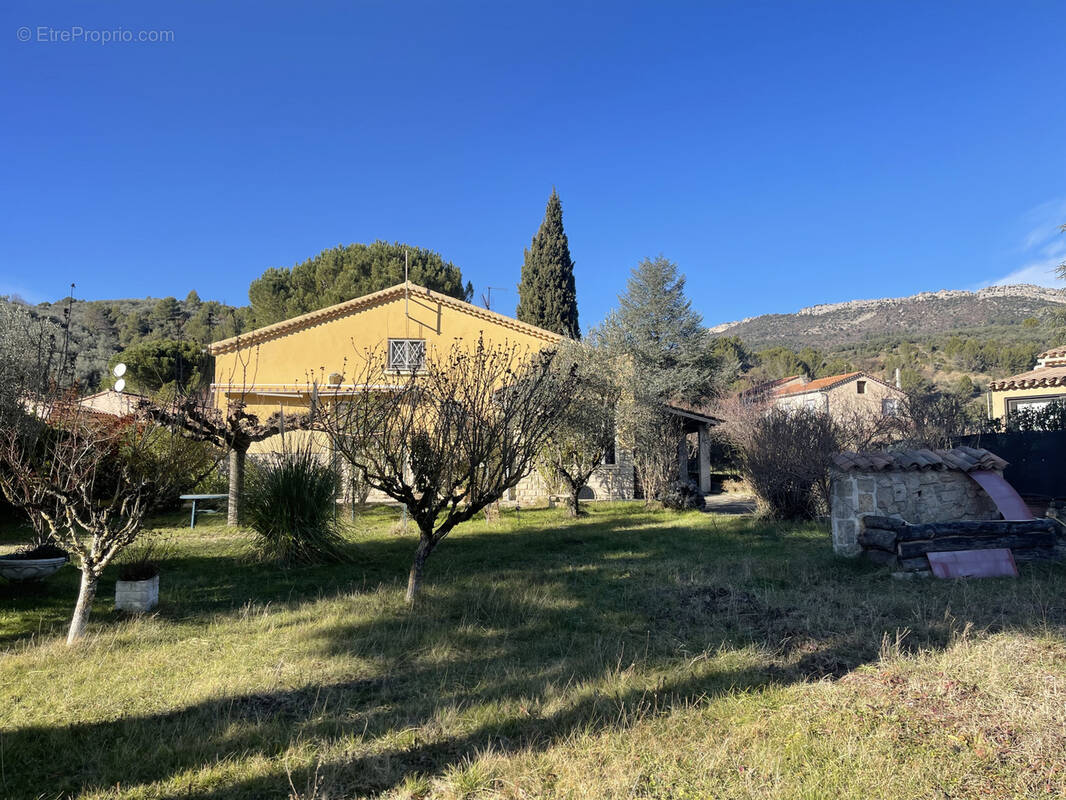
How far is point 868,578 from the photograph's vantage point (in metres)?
6.93

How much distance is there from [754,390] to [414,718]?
29.1 m

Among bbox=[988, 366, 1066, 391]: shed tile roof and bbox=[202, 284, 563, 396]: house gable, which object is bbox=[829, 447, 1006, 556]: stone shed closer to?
bbox=[988, 366, 1066, 391]: shed tile roof

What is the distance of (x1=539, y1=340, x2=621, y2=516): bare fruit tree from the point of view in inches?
569

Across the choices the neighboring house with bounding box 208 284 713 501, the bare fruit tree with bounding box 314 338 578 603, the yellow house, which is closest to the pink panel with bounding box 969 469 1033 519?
the bare fruit tree with bounding box 314 338 578 603

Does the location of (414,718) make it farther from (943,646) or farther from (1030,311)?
(1030,311)

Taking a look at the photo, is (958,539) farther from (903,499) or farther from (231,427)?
(231,427)

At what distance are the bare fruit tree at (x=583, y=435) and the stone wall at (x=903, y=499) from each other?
639 cm

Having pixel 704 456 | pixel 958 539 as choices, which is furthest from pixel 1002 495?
pixel 704 456

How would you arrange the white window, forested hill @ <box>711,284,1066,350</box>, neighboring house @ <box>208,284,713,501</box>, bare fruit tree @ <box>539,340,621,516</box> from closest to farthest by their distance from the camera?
bare fruit tree @ <box>539,340,621,516</box> → neighboring house @ <box>208,284,713,501</box> → the white window → forested hill @ <box>711,284,1066,350</box>

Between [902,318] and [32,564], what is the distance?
72.0 metres

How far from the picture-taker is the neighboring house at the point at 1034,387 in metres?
17.1

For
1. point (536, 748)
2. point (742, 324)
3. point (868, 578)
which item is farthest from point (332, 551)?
point (742, 324)

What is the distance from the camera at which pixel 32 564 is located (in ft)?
21.6

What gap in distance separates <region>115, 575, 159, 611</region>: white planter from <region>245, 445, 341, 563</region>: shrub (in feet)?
7.54
